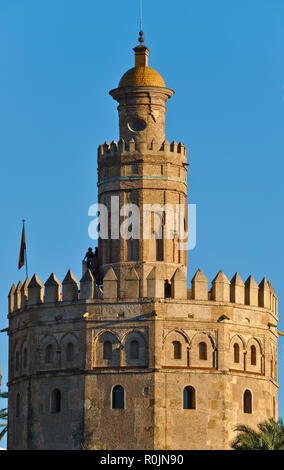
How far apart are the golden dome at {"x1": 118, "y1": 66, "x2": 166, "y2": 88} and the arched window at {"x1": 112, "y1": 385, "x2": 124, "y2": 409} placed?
14.3 metres

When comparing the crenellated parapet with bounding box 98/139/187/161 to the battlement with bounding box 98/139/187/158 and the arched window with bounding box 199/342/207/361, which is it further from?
the arched window with bounding box 199/342/207/361

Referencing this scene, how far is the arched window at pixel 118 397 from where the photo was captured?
3600 inches

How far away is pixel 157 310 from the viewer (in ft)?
301

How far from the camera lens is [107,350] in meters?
92.1

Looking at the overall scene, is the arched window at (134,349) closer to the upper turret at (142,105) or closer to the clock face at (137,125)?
the upper turret at (142,105)

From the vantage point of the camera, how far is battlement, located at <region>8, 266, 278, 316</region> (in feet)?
303

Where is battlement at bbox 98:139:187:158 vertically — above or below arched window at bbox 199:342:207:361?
above

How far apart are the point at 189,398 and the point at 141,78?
15088 millimetres

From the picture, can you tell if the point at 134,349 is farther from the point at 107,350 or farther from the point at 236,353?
the point at 236,353

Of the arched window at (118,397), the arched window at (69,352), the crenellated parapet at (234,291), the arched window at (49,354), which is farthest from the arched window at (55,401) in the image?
the crenellated parapet at (234,291)

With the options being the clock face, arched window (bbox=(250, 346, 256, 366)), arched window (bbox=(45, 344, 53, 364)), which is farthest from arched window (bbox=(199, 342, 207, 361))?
the clock face

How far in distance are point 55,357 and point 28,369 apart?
1747mm

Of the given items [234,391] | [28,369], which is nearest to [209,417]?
[234,391]
